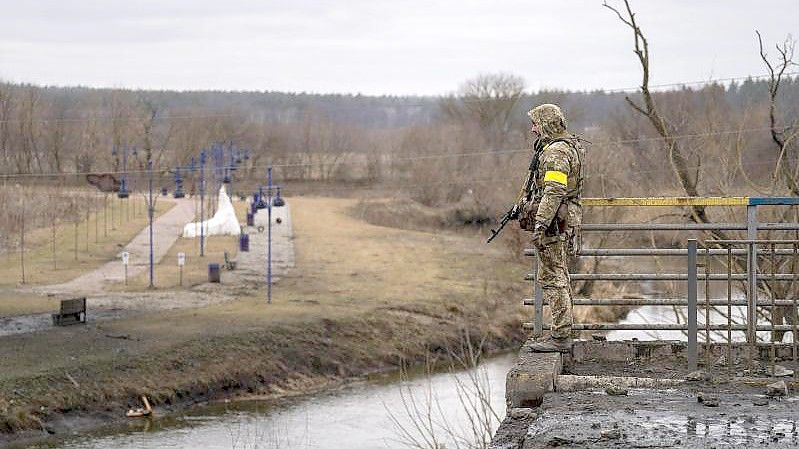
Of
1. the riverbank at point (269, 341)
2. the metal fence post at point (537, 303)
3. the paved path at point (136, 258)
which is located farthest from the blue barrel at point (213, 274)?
the metal fence post at point (537, 303)

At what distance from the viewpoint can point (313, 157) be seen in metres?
125

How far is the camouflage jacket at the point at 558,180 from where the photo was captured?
434 inches

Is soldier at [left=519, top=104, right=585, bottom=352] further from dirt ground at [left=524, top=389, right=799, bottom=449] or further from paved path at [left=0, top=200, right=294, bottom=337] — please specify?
paved path at [left=0, top=200, right=294, bottom=337]

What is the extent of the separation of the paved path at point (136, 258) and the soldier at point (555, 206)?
101ft

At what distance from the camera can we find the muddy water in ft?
83.4

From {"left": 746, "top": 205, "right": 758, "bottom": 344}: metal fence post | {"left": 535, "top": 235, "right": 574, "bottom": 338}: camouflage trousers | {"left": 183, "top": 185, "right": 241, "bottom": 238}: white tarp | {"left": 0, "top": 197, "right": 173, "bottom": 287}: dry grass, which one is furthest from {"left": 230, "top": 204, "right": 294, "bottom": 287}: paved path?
{"left": 746, "top": 205, "right": 758, "bottom": 344}: metal fence post

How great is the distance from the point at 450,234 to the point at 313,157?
55.6 m

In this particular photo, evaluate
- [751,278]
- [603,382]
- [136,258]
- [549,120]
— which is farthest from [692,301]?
[136,258]

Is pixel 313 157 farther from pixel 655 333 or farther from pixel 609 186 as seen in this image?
pixel 655 333

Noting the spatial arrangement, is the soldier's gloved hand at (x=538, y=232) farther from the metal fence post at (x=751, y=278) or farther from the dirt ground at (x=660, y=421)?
the metal fence post at (x=751, y=278)

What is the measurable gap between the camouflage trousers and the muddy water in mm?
11498

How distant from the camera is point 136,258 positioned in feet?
166

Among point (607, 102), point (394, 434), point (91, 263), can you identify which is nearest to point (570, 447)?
point (394, 434)

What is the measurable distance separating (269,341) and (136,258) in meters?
17.5
